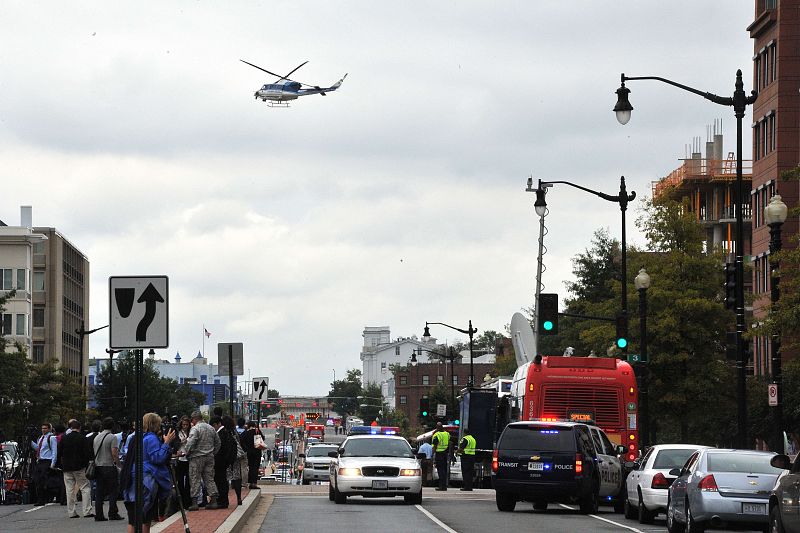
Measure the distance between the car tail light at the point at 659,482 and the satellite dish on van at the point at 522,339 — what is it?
70.7ft

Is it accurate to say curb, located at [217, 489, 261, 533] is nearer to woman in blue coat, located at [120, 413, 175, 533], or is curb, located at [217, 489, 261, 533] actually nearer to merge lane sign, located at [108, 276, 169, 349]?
woman in blue coat, located at [120, 413, 175, 533]

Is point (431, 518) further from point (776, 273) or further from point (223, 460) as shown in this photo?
point (776, 273)

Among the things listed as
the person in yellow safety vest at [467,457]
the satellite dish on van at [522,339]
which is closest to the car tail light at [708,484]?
the person in yellow safety vest at [467,457]

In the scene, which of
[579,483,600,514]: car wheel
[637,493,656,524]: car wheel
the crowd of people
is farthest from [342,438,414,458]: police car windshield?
[637,493,656,524]: car wheel

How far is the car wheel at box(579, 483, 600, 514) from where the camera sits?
30.0 m

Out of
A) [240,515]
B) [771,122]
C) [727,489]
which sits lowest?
[240,515]

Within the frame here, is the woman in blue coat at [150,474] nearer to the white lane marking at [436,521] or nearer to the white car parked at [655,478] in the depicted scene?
the white lane marking at [436,521]

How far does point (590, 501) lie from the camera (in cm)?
3005

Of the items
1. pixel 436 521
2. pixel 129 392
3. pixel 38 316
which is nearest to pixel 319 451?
pixel 436 521

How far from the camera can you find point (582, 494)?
29.7m

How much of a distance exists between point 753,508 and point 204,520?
8.49 meters

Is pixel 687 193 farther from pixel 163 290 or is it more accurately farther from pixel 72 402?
pixel 163 290

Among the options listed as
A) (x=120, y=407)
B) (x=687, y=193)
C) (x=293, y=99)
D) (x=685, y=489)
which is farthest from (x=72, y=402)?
(x=685, y=489)

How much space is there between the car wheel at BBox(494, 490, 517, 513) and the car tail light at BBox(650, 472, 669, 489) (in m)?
4.45
